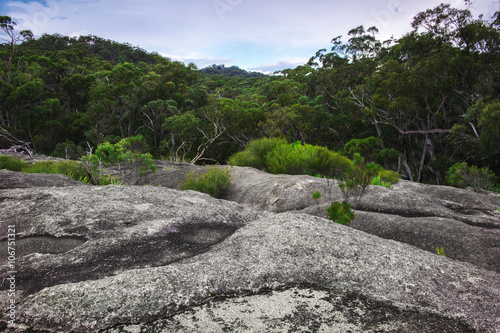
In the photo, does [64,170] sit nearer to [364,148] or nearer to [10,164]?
[10,164]

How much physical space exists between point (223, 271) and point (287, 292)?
0.55 metres

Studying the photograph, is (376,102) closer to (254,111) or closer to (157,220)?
(254,111)

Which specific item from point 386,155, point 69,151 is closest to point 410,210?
point 386,155

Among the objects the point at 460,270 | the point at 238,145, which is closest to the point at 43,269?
the point at 460,270

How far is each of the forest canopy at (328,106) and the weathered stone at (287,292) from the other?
14844 millimetres

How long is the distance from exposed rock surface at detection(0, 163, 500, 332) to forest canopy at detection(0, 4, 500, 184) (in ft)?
48.4

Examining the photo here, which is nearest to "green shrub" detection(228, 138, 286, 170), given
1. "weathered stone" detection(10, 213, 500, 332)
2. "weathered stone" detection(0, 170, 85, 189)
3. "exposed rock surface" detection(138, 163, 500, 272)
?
"exposed rock surface" detection(138, 163, 500, 272)

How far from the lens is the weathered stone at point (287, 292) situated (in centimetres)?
192

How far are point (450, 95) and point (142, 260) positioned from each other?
23.2 metres

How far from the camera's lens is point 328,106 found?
3155 cm

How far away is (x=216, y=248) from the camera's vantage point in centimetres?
308

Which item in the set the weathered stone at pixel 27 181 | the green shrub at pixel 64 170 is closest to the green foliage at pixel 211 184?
the weathered stone at pixel 27 181

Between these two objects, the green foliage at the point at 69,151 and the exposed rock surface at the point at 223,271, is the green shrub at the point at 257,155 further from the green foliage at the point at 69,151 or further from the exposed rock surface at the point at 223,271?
the green foliage at the point at 69,151

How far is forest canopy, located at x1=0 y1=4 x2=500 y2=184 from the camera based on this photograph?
58.6 ft
